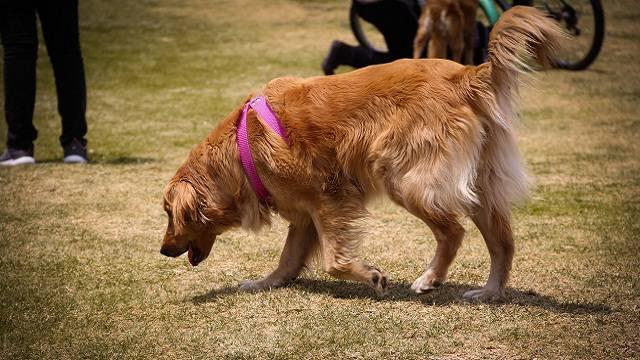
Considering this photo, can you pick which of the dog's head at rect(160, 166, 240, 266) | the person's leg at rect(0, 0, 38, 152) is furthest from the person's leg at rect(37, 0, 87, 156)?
the dog's head at rect(160, 166, 240, 266)

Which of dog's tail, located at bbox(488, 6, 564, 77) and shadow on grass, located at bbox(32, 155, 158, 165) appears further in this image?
shadow on grass, located at bbox(32, 155, 158, 165)

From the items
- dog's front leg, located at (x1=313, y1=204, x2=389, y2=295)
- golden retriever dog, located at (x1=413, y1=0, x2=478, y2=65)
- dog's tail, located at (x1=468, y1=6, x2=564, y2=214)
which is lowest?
dog's front leg, located at (x1=313, y1=204, x2=389, y2=295)

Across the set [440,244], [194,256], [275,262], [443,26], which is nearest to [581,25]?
[443,26]

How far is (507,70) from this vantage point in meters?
3.50

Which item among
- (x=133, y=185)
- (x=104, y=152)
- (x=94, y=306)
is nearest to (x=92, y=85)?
(x=104, y=152)

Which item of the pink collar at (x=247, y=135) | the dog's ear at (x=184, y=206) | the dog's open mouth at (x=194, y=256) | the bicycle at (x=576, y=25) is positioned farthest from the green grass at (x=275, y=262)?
the bicycle at (x=576, y=25)

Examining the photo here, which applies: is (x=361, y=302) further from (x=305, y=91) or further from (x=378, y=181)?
(x=305, y=91)

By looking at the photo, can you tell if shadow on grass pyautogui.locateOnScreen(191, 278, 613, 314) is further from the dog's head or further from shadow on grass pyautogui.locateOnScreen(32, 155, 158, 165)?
shadow on grass pyautogui.locateOnScreen(32, 155, 158, 165)

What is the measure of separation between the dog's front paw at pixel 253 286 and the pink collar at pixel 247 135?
0.41 metres

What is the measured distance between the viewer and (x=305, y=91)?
387 cm

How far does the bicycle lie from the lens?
894cm

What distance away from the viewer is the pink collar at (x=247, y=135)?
3.81 meters

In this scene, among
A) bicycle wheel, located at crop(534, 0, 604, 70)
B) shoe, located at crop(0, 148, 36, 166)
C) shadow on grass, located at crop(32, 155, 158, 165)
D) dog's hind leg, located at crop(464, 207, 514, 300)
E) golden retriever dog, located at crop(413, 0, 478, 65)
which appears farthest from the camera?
bicycle wheel, located at crop(534, 0, 604, 70)

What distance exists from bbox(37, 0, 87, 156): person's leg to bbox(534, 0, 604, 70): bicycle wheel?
526cm
